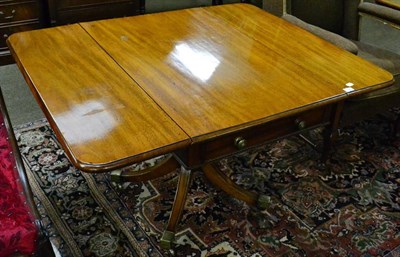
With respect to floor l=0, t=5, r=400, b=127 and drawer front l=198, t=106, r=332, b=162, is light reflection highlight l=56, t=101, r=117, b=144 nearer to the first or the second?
drawer front l=198, t=106, r=332, b=162

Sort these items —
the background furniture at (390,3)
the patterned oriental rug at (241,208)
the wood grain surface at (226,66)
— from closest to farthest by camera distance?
the wood grain surface at (226,66) < the patterned oriental rug at (241,208) < the background furniture at (390,3)

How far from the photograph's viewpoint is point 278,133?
4.74 feet

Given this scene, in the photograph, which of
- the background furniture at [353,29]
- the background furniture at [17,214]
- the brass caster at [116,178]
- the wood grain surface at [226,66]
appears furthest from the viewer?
the background furniture at [353,29]

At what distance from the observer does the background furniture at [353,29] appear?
6.10 feet

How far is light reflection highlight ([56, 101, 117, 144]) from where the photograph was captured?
1092mm

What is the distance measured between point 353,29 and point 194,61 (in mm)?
1141

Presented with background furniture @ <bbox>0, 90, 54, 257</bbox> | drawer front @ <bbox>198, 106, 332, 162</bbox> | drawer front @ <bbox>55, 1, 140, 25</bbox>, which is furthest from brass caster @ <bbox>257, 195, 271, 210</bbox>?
drawer front @ <bbox>55, 1, 140, 25</bbox>

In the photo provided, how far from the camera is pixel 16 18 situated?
7.71ft

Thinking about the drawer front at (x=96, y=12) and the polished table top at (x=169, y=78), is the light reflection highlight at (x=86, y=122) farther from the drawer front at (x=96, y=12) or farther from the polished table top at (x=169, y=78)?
the drawer front at (x=96, y=12)

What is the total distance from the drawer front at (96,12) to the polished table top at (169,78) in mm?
864

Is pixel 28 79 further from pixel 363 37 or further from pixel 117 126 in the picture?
pixel 363 37

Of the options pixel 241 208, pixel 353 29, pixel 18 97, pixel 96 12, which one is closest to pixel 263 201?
pixel 241 208

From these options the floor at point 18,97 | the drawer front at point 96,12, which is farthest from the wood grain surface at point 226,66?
the drawer front at point 96,12

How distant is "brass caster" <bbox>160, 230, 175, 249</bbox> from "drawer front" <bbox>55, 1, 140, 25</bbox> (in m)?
1.49
